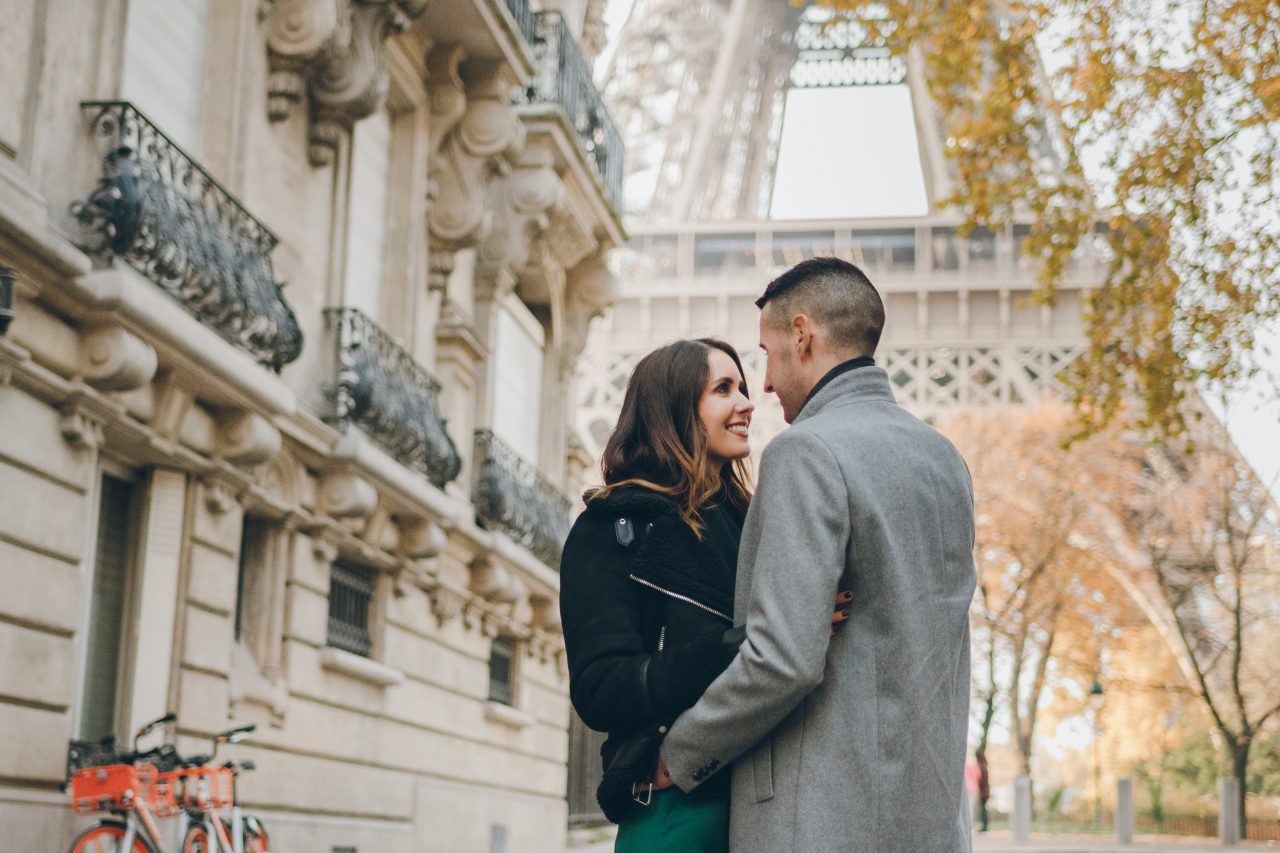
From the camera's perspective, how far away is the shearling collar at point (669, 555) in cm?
329

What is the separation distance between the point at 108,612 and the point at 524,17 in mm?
9357

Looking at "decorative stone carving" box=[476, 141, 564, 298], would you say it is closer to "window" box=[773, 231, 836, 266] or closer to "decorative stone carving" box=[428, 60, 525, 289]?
"decorative stone carving" box=[428, 60, 525, 289]

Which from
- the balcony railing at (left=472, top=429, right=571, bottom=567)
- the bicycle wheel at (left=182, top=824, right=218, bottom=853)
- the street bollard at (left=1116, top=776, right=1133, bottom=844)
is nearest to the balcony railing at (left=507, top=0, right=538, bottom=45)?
the balcony railing at (left=472, top=429, right=571, bottom=567)

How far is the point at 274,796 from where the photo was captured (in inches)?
440

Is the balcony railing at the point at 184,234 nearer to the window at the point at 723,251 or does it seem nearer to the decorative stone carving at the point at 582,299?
the decorative stone carving at the point at 582,299

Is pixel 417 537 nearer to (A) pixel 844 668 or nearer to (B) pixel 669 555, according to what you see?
(B) pixel 669 555

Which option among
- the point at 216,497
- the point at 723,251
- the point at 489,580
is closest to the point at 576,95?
the point at 489,580

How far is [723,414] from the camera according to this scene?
11.7 feet

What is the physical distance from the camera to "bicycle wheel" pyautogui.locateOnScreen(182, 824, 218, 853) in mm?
8219

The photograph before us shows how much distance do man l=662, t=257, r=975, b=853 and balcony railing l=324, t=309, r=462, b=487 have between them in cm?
944

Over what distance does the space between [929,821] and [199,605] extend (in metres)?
7.70

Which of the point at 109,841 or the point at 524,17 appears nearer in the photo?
the point at 109,841

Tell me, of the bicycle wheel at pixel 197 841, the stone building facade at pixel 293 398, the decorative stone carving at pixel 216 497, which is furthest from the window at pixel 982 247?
the bicycle wheel at pixel 197 841

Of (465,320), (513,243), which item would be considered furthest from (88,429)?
(513,243)
